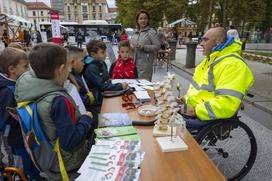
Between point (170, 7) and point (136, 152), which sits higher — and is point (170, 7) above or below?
above

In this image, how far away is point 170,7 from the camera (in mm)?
22000

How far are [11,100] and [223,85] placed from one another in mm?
1839

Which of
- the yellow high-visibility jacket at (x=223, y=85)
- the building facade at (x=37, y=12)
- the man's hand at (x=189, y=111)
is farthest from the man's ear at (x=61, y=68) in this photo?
the building facade at (x=37, y=12)

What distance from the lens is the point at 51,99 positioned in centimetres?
143

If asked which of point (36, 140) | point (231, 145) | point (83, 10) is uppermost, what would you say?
point (83, 10)

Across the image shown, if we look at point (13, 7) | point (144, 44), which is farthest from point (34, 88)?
point (13, 7)

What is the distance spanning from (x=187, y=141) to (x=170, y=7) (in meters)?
21.9

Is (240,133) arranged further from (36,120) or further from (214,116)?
(36,120)

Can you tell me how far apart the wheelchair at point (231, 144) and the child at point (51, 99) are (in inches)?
51.4

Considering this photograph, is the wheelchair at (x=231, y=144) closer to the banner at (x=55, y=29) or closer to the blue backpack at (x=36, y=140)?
the blue backpack at (x=36, y=140)

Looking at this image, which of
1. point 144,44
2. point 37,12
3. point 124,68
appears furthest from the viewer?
point 37,12

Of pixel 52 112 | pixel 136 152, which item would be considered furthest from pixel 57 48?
pixel 136 152

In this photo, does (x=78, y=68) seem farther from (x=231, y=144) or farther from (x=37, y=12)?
(x=37, y=12)

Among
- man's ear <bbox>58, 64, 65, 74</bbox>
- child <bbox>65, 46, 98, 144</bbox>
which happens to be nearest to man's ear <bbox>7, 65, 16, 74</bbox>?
child <bbox>65, 46, 98, 144</bbox>
